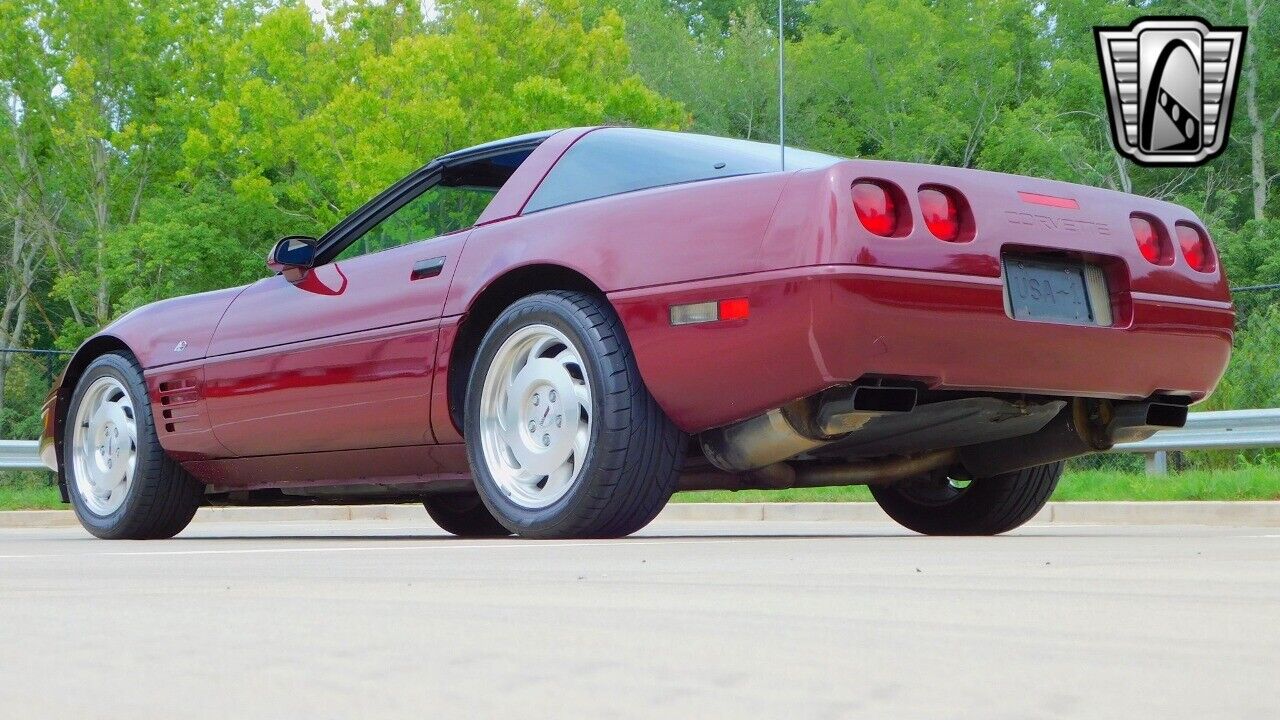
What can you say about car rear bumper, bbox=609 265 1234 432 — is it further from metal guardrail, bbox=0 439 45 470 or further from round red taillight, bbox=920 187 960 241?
metal guardrail, bbox=0 439 45 470

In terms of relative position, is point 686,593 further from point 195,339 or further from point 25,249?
point 25,249

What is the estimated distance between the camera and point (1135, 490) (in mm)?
9719

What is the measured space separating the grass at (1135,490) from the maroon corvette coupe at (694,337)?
3150 millimetres

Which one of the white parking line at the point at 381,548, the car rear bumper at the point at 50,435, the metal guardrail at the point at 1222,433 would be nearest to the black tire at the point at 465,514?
the car rear bumper at the point at 50,435

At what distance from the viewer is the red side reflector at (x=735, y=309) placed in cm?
476

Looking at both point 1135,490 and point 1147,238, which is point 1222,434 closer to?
point 1135,490

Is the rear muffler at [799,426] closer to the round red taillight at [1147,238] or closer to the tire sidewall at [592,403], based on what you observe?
the tire sidewall at [592,403]

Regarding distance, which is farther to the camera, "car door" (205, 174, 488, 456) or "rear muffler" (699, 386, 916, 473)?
"car door" (205, 174, 488, 456)

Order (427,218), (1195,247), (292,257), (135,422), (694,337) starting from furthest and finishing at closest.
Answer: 1. (135,422)
2. (292,257)
3. (427,218)
4. (1195,247)
5. (694,337)

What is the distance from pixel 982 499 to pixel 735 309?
6.64ft

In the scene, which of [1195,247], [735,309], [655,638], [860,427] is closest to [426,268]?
[735,309]

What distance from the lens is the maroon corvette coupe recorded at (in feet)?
15.5

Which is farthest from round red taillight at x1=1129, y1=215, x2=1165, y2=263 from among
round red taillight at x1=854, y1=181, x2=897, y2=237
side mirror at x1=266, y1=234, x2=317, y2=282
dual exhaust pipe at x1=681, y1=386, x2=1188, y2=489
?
side mirror at x1=266, y1=234, x2=317, y2=282

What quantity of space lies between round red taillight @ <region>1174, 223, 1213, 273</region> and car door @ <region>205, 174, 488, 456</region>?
238 cm
